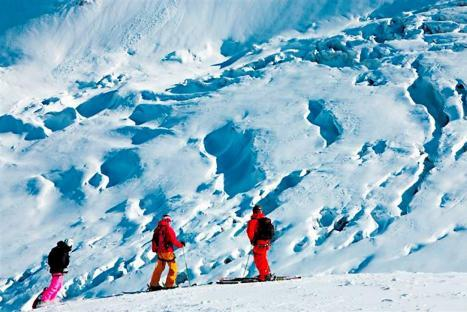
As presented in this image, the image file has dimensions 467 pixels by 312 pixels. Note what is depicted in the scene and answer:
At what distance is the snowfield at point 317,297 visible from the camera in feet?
32.8

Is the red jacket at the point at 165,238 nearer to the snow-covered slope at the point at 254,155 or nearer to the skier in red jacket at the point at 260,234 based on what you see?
the skier in red jacket at the point at 260,234

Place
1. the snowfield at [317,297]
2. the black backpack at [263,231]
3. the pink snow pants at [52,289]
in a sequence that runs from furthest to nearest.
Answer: the black backpack at [263,231] → the pink snow pants at [52,289] → the snowfield at [317,297]

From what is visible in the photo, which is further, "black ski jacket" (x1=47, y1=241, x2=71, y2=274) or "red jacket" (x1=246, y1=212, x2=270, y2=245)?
"red jacket" (x1=246, y1=212, x2=270, y2=245)

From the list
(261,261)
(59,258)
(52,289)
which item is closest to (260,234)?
(261,261)

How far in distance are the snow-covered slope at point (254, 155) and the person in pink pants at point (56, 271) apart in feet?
59.2

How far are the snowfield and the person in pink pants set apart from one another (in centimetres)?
67

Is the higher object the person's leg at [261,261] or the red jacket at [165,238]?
the red jacket at [165,238]

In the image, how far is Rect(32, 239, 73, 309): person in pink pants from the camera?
13695 millimetres

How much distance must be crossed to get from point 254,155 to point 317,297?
28730mm

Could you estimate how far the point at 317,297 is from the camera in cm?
1092

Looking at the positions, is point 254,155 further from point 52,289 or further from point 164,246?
point 52,289

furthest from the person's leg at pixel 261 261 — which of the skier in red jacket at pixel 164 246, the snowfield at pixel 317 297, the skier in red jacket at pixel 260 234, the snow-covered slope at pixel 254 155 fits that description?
the snow-covered slope at pixel 254 155

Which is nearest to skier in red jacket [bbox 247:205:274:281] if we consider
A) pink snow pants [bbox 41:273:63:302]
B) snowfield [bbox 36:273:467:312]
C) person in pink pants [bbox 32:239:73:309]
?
snowfield [bbox 36:273:467:312]

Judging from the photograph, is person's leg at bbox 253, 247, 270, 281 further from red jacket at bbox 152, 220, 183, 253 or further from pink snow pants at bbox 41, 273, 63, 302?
pink snow pants at bbox 41, 273, 63, 302
